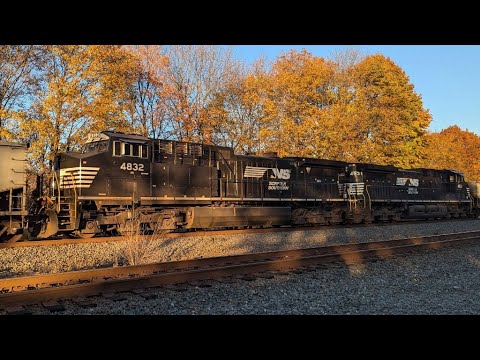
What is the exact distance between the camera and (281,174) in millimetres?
19938

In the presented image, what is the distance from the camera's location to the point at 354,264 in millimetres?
9680

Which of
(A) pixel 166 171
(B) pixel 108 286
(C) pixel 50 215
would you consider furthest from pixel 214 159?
(B) pixel 108 286

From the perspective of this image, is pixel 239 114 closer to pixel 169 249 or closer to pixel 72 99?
pixel 72 99

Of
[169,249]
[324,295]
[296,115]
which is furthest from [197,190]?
[296,115]

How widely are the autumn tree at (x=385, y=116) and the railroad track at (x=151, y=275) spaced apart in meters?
20.1

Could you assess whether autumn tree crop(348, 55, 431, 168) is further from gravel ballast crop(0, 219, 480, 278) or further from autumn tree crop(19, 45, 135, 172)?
autumn tree crop(19, 45, 135, 172)

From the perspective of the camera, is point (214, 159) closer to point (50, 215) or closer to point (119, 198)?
point (119, 198)

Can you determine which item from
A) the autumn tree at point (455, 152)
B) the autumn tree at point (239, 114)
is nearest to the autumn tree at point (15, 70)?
the autumn tree at point (239, 114)

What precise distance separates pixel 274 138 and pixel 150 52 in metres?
11.4

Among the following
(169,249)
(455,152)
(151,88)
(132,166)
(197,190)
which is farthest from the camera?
(455,152)

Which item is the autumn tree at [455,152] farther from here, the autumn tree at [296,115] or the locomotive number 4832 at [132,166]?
the locomotive number 4832 at [132,166]

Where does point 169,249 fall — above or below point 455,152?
below

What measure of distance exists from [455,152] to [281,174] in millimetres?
41221
